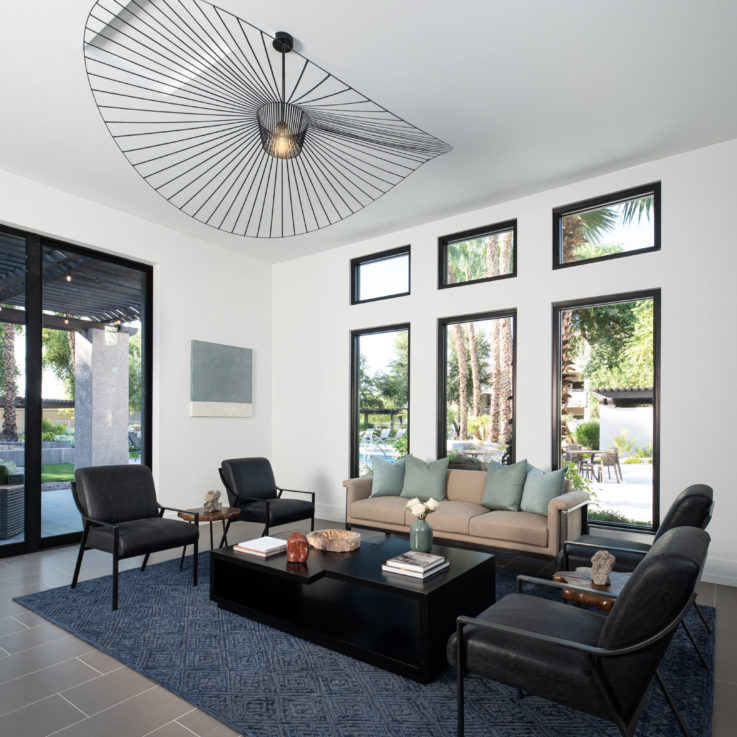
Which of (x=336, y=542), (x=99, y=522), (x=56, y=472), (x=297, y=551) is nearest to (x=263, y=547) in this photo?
(x=297, y=551)

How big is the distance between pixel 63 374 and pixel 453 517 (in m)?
3.96

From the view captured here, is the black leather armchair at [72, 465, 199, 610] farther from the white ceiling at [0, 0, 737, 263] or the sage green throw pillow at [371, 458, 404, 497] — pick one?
the white ceiling at [0, 0, 737, 263]

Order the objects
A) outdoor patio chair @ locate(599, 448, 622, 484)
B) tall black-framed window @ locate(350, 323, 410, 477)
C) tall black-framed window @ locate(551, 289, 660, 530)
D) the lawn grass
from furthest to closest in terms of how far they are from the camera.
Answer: tall black-framed window @ locate(350, 323, 410, 477) < the lawn grass < outdoor patio chair @ locate(599, 448, 622, 484) < tall black-framed window @ locate(551, 289, 660, 530)

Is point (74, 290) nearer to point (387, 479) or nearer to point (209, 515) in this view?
point (209, 515)

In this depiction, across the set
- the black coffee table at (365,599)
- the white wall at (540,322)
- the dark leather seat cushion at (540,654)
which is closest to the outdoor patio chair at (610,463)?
the white wall at (540,322)

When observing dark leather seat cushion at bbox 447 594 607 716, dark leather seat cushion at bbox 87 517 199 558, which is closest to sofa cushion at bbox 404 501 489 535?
dark leather seat cushion at bbox 87 517 199 558

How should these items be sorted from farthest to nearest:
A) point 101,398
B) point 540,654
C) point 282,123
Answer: point 101,398 < point 282,123 < point 540,654

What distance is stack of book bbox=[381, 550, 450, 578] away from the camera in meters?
2.90

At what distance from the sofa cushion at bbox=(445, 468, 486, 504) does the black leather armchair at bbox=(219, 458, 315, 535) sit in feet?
4.47

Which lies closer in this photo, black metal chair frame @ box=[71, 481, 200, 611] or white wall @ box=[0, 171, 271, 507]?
black metal chair frame @ box=[71, 481, 200, 611]

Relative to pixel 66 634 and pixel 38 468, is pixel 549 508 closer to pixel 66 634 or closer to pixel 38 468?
pixel 66 634

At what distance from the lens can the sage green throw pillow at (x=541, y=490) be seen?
4.45 metres

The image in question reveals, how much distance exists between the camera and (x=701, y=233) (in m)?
4.35

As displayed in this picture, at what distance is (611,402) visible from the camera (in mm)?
4852
